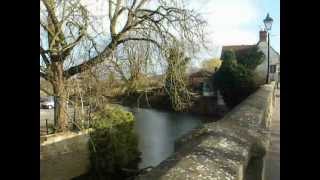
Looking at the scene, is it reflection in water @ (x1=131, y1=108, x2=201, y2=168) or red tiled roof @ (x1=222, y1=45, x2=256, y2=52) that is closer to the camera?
reflection in water @ (x1=131, y1=108, x2=201, y2=168)

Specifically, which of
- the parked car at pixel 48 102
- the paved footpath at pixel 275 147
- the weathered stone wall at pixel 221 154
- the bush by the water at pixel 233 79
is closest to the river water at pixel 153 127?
the bush by the water at pixel 233 79

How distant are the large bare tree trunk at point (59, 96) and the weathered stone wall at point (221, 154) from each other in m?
3.45

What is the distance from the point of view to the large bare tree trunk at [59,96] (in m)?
4.91

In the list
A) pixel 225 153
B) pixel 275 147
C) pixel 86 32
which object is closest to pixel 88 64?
pixel 86 32

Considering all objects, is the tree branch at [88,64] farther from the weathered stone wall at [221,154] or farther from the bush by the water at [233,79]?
the weathered stone wall at [221,154]

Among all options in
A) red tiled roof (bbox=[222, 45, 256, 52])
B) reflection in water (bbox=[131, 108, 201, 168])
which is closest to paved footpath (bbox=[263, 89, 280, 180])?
reflection in water (bbox=[131, 108, 201, 168])

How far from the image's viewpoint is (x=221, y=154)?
1.25 metres

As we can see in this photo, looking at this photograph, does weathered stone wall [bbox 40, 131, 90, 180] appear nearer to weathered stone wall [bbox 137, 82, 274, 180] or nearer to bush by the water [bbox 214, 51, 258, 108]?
bush by the water [bbox 214, 51, 258, 108]

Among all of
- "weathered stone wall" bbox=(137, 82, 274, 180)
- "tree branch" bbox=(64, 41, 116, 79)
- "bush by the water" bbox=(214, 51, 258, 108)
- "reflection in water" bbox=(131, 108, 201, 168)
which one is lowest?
"reflection in water" bbox=(131, 108, 201, 168)

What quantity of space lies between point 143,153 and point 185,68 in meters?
1.25

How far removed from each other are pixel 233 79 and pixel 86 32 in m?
2.28

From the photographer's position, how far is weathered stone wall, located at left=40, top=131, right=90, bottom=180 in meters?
5.36

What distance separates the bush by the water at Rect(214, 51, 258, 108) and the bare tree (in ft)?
3.16

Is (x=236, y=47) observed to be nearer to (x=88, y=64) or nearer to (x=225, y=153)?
(x=88, y=64)
